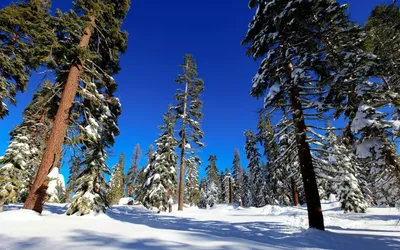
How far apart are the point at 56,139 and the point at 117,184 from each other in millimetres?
33038

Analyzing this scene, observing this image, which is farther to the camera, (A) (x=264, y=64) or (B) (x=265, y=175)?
(B) (x=265, y=175)

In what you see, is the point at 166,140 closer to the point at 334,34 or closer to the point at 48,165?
the point at 48,165

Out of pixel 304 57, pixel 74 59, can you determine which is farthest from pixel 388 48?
pixel 74 59

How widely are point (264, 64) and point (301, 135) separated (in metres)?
3.67

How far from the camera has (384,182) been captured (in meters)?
5.82

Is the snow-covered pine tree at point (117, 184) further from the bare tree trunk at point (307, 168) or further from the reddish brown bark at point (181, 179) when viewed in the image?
the bare tree trunk at point (307, 168)

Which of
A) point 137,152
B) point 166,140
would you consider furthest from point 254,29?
point 137,152

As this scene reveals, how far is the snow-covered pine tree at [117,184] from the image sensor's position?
28325mm

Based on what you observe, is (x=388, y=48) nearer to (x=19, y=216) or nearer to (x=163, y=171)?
(x=19, y=216)

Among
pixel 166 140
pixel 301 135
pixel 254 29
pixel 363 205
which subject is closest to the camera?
pixel 301 135

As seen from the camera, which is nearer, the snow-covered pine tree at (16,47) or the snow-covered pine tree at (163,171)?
the snow-covered pine tree at (16,47)

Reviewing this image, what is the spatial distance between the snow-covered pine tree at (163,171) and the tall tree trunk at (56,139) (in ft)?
40.7

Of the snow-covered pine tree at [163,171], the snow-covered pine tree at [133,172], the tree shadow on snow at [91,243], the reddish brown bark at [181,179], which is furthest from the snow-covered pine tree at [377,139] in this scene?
the snow-covered pine tree at [133,172]

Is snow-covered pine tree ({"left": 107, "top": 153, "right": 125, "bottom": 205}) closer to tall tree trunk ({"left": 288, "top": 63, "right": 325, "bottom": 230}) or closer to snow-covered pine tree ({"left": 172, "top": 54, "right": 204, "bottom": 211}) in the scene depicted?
snow-covered pine tree ({"left": 172, "top": 54, "right": 204, "bottom": 211})
